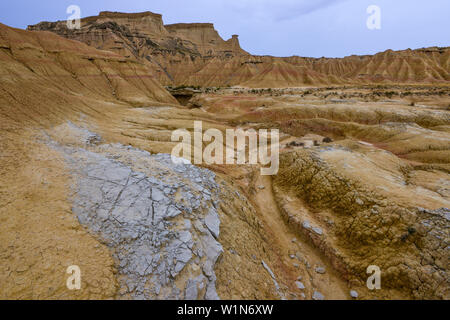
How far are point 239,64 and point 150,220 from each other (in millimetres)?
88037

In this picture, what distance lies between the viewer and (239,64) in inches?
3253

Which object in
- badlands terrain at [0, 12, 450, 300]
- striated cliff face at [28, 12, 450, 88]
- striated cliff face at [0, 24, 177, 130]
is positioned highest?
striated cliff face at [28, 12, 450, 88]

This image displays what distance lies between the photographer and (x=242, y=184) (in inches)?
435

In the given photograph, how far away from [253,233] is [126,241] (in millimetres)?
4425

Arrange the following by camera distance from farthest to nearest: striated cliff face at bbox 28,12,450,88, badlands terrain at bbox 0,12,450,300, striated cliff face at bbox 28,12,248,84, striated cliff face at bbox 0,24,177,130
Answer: striated cliff face at bbox 28,12,248,84
striated cliff face at bbox 28,12,450,88
striated cliff face at bbox 0,24,177,130
badlands terrain at bbox 0,12,450,300

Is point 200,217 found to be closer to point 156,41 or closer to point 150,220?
point 150,220

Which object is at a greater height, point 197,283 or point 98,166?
point 98,166

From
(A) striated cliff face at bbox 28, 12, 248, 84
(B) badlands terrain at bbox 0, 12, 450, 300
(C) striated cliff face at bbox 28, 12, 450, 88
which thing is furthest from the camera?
(A) striated cliff face at bbox 28, 12, 248, 84

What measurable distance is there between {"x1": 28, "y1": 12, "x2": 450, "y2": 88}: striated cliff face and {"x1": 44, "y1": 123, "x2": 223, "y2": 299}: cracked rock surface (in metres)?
66.6

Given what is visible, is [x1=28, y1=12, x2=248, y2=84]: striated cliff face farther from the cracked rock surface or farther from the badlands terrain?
the cracked rock surface

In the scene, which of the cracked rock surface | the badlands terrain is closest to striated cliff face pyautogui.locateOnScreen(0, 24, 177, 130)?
the badlands terrain

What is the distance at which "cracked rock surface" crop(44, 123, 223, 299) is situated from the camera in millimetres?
4465
